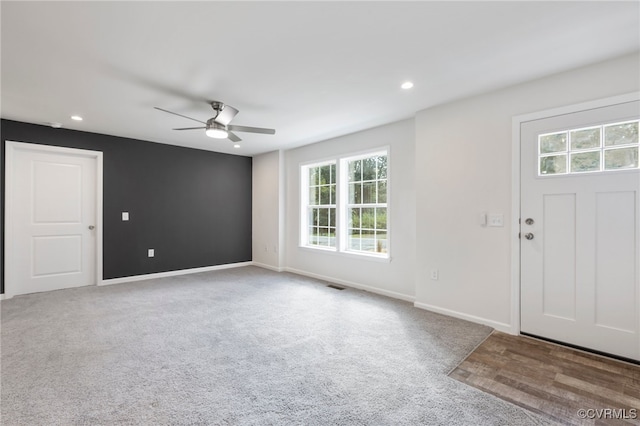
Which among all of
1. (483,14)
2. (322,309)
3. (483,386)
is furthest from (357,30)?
(322,309)

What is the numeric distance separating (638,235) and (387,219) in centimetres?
244

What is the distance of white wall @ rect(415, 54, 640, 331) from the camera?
Answer: 2.74 metres

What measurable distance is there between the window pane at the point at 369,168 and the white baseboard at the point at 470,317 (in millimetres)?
1922

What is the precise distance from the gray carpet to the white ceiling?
2371 millimetres

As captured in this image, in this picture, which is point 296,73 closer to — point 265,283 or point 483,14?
point 483,14

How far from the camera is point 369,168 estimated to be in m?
4.57

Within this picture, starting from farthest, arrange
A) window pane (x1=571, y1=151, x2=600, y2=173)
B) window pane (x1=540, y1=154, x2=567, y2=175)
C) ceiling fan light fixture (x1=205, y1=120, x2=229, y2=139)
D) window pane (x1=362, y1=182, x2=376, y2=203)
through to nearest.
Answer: window pane (x1=362, y1=182, x2=376, y2=203), ceiling fan light fixture (x1=205, y1=120, x2=229, y2=139), window pane (x1=540, y1=154, x2=567, y2=175), window pane (x1=571, y1=151, x2=600, y2=173)

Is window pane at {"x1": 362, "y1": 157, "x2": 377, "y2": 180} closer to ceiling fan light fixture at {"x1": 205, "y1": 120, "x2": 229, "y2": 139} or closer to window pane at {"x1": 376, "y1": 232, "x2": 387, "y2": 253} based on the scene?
window pane at {"x1": 376, "y1": 232, "x2": 387, "y2": 253}

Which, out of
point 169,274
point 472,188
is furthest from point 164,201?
point 472,188

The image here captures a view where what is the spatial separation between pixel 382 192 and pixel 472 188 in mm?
1394

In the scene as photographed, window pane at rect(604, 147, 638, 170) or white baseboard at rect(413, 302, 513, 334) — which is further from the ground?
window pane at rect(604, 147, 638, 170)

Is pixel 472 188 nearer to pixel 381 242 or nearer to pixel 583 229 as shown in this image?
pixel 583 229

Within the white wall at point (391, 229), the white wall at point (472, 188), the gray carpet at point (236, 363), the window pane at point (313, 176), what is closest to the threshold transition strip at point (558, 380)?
the gray carpet at point (236, 363)

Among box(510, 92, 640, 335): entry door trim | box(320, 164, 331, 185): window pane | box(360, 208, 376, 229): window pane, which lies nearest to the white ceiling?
box(510, 92, 640, 335): entry door trim
